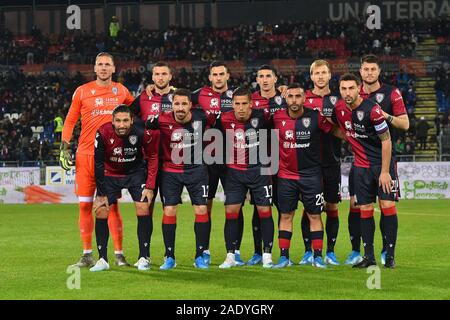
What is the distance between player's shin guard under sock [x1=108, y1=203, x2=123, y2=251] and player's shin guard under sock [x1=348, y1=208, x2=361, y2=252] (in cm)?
275

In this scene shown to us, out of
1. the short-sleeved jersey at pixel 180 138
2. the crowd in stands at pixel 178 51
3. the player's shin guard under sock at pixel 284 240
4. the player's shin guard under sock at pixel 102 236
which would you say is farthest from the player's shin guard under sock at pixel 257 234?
the crowd in stands at pixel 178 51

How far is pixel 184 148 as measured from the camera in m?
9.56

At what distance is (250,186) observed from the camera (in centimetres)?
959

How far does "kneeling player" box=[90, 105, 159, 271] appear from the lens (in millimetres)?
9375

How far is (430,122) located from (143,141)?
76.2 feet

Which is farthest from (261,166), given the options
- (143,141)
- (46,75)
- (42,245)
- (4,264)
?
(46,75)

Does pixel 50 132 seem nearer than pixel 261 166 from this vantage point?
No

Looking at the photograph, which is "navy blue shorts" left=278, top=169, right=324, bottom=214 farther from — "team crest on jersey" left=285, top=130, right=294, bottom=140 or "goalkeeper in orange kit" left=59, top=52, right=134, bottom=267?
"goalkeeper in orange kit" left=59, top=52, right=134, bottom=267

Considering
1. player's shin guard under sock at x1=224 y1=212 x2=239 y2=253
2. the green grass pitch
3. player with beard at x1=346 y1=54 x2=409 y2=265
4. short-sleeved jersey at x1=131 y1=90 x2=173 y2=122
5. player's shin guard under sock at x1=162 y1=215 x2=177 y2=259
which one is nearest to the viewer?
the green grass pitch

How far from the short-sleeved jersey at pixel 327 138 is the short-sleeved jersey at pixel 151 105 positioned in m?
1.62

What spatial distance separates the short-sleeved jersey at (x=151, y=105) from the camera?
984 centimetres

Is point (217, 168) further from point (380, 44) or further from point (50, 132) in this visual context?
point (380, 44)

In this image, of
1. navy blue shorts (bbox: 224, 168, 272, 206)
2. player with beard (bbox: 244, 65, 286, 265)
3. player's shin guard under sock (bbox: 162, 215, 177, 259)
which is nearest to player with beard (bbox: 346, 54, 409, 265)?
player with beard (bbox: 244, 65, 286, 265)

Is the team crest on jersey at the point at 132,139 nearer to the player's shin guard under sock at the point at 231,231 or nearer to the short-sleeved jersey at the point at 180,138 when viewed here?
the short-sleeved jersey at the point at 180,138
